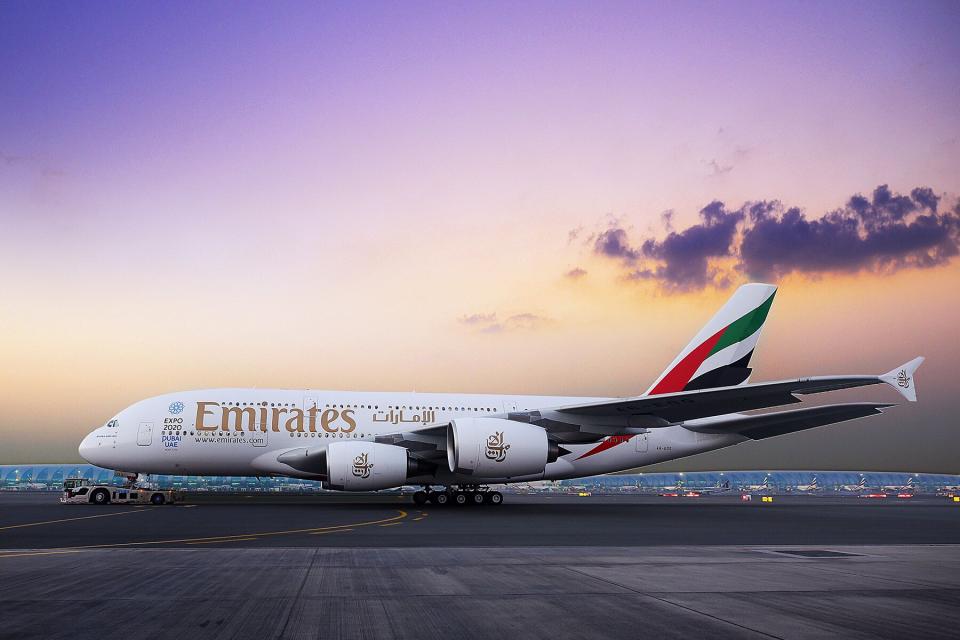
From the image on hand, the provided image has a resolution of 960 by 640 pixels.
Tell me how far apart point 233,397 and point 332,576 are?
66.5 feet

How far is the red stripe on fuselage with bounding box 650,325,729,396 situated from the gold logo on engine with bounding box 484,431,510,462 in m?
8.51

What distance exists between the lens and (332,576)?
322 inches

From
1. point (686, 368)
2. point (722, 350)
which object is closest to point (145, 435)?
point (686, 368)

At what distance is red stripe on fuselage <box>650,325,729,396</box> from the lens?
28859 millimetres

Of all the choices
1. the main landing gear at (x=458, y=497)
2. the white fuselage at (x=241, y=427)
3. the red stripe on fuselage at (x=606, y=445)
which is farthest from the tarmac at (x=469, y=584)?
the red stripe on fuselage at (x=606, y=445)

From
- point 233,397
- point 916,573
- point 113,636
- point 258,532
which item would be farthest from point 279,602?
point 233,397

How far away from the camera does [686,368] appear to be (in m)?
29.0

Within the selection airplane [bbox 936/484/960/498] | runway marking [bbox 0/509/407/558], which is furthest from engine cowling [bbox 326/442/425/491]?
airplane [bbox 936/484/960/498]

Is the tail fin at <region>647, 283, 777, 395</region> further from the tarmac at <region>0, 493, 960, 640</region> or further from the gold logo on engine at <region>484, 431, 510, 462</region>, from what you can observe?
the tarmac at <region>0, 493, 960, 640</region>

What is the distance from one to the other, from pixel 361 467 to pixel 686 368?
13539 millimetres

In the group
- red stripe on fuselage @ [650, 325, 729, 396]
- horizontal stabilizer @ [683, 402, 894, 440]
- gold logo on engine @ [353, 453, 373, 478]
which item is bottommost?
gold logo on engine @ [353, 453, 373, 478]

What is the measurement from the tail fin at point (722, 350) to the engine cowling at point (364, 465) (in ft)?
36.2

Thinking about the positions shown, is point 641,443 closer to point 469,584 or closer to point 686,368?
point 686,368

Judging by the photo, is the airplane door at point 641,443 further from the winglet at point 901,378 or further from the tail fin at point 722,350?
the winglet at point 901,378
